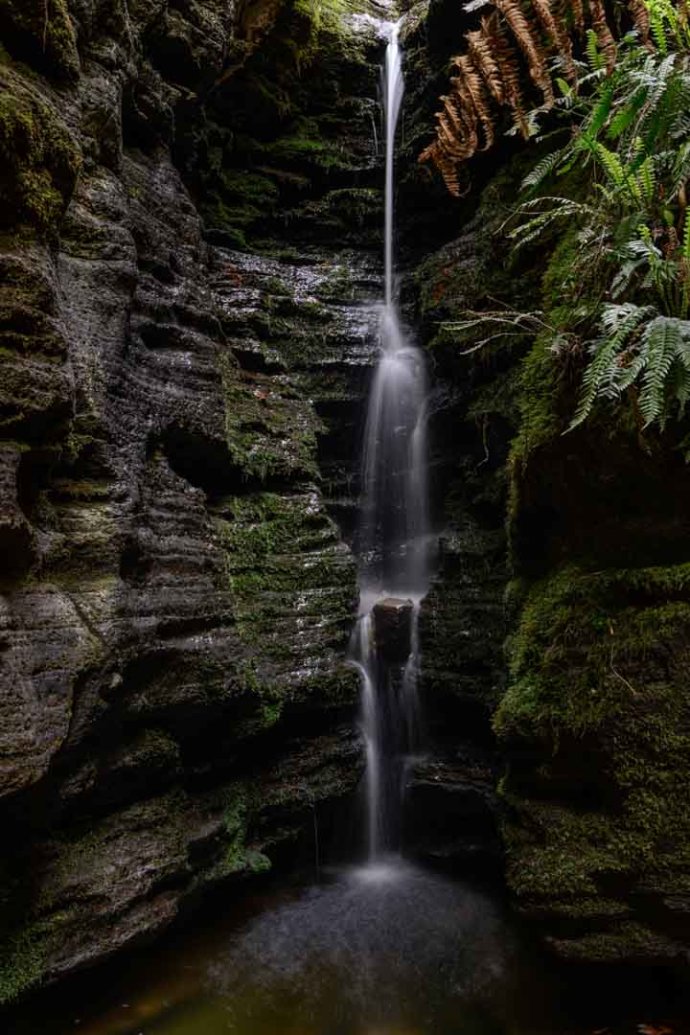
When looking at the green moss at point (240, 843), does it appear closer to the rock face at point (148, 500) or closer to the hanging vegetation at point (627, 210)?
the rock face at point (148, 500)

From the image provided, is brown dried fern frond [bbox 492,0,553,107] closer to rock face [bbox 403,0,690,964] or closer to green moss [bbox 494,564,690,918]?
rock face [bbox 403,0,690,964]

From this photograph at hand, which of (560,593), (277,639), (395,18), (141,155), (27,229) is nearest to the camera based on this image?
(27,229)

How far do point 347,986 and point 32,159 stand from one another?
190 inches

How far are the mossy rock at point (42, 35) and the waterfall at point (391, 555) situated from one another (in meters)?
4.20

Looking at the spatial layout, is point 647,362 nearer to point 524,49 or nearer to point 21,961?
point 524,49

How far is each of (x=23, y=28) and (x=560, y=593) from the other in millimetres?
4506

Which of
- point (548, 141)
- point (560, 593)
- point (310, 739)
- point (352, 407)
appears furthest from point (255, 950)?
point (548, 141)

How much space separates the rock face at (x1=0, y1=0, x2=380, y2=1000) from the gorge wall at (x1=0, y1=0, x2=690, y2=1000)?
0.02m

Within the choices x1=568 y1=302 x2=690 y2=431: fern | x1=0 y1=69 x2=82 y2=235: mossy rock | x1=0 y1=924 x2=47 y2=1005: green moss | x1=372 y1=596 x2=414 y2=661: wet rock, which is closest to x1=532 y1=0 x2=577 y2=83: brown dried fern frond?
x1=568 y1=302 x2=690 y2=431: fern

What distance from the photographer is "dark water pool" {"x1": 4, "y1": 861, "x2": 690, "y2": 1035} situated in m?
3.33

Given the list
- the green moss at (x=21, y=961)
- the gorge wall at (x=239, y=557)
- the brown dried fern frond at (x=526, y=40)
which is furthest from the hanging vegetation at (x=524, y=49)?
the green moss at (x=21, y=961)

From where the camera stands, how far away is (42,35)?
12.7 ft

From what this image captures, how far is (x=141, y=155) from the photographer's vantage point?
5.62m

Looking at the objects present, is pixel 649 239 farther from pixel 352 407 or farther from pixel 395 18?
pixel 395 18
